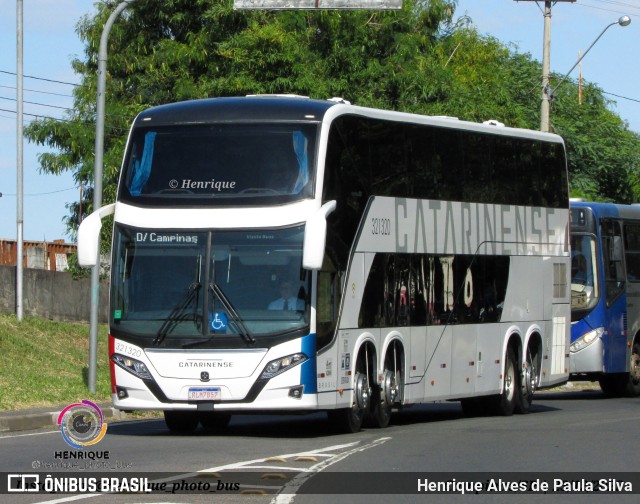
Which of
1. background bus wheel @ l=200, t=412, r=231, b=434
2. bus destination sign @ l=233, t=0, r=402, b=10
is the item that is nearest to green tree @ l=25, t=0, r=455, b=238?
bus destination sign @ l=233, t=0, r=402, b=10

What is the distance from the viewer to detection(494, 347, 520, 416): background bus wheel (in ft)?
77.3

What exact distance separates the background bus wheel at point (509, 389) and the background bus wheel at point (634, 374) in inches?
274

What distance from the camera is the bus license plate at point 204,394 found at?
1736cm

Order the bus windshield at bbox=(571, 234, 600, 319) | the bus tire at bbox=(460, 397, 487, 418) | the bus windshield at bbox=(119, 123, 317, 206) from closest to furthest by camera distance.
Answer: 1. the bus windshield at bbox=(119, 123, 317, 206)
2. the bus tire at bbox=(460, 397, 487, 418)
3. the bus windshield at bbox=(571, 234, 600, 319)

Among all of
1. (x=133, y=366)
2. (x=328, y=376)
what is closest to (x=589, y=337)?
(x=328, y=376)

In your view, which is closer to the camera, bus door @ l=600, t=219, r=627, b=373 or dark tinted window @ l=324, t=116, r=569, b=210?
dark tinted window @ l=324, t=116, r=569, b=210

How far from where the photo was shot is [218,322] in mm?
17547

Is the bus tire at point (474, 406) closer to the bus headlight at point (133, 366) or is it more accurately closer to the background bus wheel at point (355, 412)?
the background bus wheel at point (355, 412)

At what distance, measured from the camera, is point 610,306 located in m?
29.3

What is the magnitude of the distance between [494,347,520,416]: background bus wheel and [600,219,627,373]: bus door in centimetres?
539

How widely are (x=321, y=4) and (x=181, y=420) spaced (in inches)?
302

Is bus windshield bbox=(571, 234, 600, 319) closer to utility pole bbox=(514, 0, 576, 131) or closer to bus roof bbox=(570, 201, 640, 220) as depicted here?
bus roof bbox=(570, 201, 640, 220)

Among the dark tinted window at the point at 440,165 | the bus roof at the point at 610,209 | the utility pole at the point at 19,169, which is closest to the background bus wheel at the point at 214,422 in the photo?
the dark tinted window at the point at 440,165

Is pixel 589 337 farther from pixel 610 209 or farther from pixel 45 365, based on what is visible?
pixel 45 365
